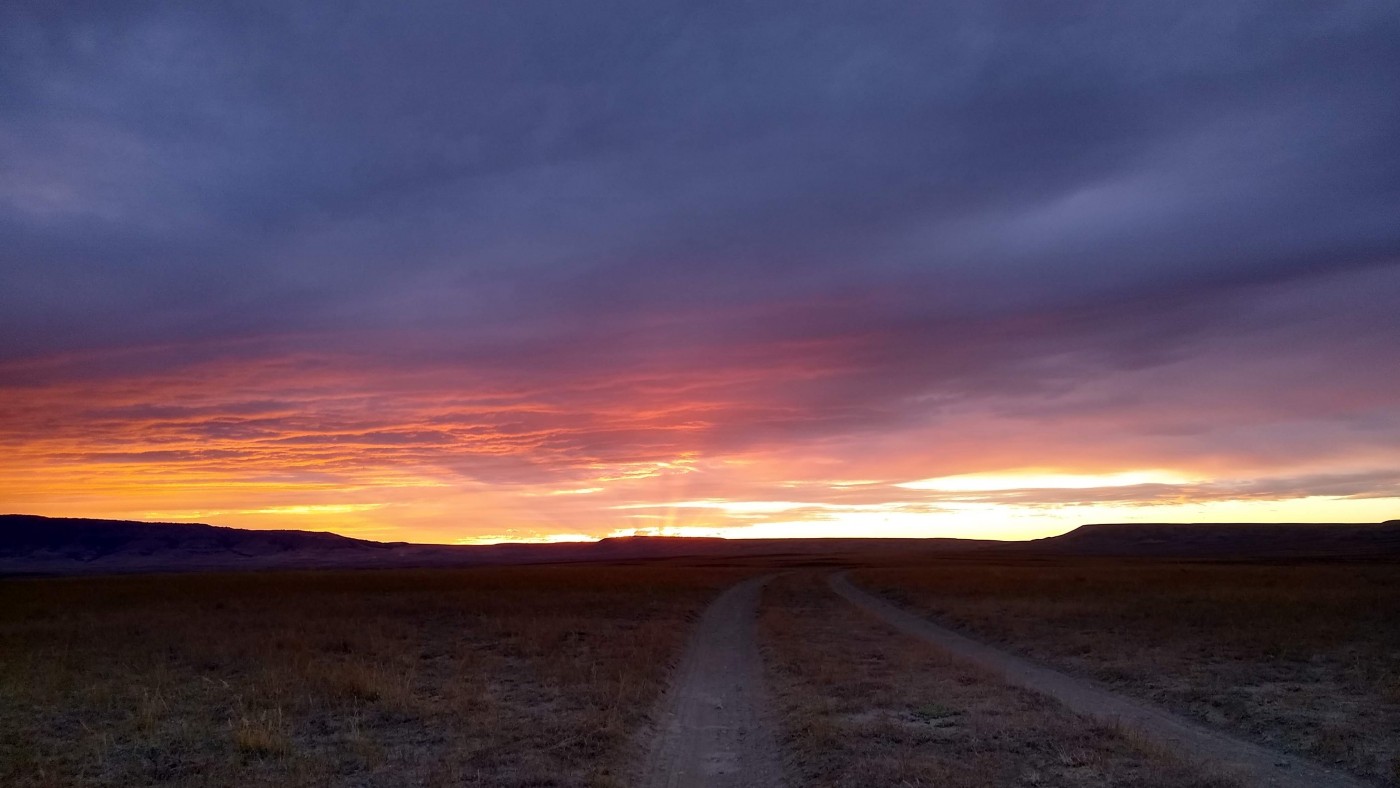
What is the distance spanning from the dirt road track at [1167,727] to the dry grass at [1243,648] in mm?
465

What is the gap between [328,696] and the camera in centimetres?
1569

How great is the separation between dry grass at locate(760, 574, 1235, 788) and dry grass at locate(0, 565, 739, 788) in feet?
8.51

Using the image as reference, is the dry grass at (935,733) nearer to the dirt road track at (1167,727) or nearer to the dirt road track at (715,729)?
the dirt road track at (715,729)

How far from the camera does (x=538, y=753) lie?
11453mm

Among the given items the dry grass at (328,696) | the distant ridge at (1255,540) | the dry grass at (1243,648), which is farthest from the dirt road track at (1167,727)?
the distant ridge at (1255,540)

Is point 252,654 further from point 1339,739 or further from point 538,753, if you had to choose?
point 1339,739

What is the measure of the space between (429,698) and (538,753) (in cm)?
500

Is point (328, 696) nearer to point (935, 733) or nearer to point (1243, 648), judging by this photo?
point (935, 733)

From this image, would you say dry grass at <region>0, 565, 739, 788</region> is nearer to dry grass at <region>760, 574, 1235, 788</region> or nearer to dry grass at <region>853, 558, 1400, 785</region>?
dry grass at <region>760, 574, 1235, 788</region>

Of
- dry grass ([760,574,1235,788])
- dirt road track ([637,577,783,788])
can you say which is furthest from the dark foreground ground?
dirt road track ([637,577,783,788])

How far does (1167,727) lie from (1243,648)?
903 centimetres

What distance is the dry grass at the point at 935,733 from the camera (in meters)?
10.1

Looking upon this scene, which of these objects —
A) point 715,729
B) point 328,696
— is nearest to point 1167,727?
point 715,729

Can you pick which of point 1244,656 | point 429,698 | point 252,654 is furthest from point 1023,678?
point 252,654
